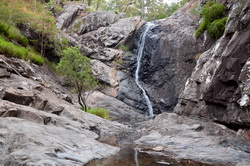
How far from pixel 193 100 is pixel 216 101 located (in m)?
2.45

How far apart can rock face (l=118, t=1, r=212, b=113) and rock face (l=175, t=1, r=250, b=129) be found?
922 cm

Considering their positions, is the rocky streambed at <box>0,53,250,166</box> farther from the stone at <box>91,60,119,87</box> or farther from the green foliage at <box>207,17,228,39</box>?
the stone at <box>91,60,119,87</box>

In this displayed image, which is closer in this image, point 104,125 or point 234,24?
point 234,24

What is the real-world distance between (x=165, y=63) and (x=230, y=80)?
14596mm

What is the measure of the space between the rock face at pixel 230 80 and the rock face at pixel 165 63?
9.22m

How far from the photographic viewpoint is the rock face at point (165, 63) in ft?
74.5

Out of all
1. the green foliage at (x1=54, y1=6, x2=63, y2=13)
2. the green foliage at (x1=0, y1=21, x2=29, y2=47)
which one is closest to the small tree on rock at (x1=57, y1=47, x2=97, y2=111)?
the green foliage at (x1=0, y1=21, x2=29, y2=47)

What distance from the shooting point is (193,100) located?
13.6 m

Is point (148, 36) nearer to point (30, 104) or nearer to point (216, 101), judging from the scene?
point (216, 101)

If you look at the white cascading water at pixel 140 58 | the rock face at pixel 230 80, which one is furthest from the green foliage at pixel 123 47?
the rock face at pixel 230 80

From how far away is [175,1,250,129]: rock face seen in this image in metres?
9.28

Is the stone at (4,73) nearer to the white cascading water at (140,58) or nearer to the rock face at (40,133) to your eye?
the rock face at (40,133)

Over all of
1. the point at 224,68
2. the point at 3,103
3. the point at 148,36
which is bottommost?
the point at 3,103

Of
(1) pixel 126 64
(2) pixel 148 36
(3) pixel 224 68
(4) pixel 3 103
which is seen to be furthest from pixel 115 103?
(4) pixel 3 103
